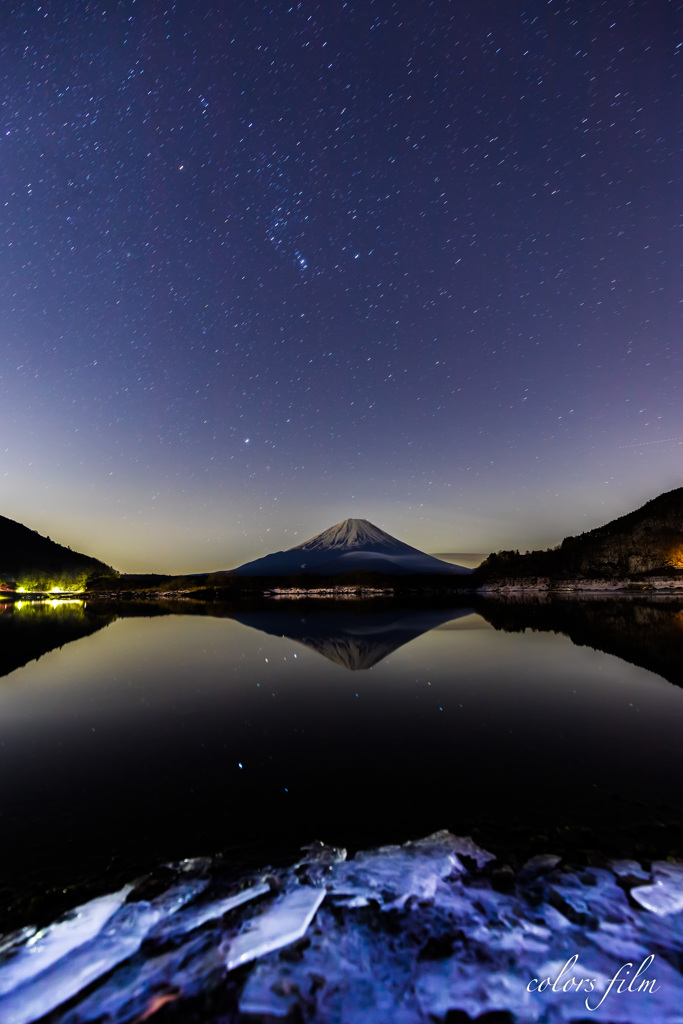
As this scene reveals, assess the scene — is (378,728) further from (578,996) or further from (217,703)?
(578,996)

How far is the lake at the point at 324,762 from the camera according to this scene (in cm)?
645

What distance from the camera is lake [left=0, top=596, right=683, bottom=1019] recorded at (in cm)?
645

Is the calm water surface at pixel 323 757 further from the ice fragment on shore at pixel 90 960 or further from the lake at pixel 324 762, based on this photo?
the ice fragment on shore at pixel 90 960

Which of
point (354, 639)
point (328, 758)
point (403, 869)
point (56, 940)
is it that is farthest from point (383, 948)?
point (354, 639)

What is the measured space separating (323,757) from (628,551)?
197 meters

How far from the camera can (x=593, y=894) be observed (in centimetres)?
508

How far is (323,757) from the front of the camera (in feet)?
32.7

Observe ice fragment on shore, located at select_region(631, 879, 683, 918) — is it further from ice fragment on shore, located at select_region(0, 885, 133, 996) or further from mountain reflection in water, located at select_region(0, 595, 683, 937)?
ice fragment on shore, located at select_region(0, 885, 133, 996)

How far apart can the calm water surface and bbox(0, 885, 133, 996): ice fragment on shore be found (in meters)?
0.95

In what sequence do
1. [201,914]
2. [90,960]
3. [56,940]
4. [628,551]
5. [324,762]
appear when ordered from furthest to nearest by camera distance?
1. [628,551]
2. [324,762]
3. [201,914]
4. [56,940]
5. [90,960]

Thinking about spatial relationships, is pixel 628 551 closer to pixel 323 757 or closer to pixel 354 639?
pixel 354 639

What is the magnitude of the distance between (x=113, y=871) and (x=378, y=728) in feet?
24.3

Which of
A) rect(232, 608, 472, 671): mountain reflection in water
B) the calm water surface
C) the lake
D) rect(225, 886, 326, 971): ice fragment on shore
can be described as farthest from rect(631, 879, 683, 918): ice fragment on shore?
rect(232, 608, 472, 671): mountain reflection in water

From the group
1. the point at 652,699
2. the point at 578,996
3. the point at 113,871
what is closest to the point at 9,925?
the point at 113,871
